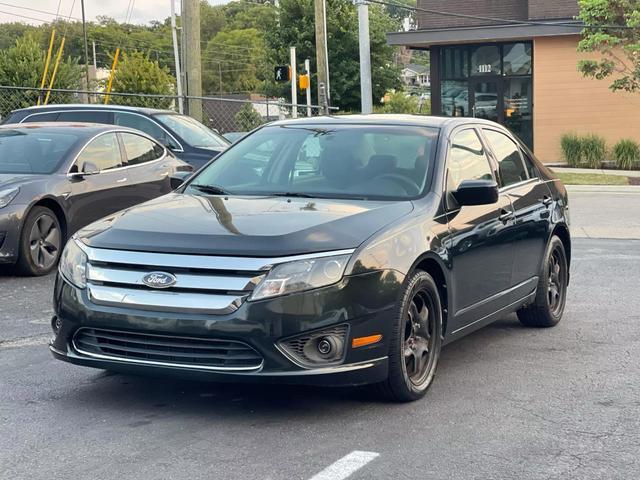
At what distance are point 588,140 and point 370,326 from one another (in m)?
25.4

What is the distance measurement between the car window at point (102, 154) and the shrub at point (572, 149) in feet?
67.0

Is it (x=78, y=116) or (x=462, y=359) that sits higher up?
(x=78, y=116)

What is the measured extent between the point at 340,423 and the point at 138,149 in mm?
7165

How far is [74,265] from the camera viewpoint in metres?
5.39

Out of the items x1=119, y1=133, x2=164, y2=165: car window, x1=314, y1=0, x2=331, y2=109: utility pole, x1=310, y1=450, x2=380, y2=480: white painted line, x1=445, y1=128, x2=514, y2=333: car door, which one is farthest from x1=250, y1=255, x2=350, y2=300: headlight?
x1=314, y1=0, x2=331, y2=109: utility pole

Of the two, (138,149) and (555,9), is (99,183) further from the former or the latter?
(555,9)

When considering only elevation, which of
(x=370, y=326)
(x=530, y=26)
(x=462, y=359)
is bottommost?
(x=462, y=359)

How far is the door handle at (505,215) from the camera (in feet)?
22.1

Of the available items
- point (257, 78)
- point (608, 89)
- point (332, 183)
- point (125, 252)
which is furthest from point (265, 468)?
point (257, 78)

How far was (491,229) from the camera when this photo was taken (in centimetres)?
653

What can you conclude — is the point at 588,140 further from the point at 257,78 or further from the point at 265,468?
the point at 257,78

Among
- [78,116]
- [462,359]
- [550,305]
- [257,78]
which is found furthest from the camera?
[257,78]

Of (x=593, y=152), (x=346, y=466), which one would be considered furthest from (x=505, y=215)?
(x=593, y=152)

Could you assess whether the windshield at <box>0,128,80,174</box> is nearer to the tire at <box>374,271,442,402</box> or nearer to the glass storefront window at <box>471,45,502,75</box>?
the tire at <box>374,271,442,402</box>
